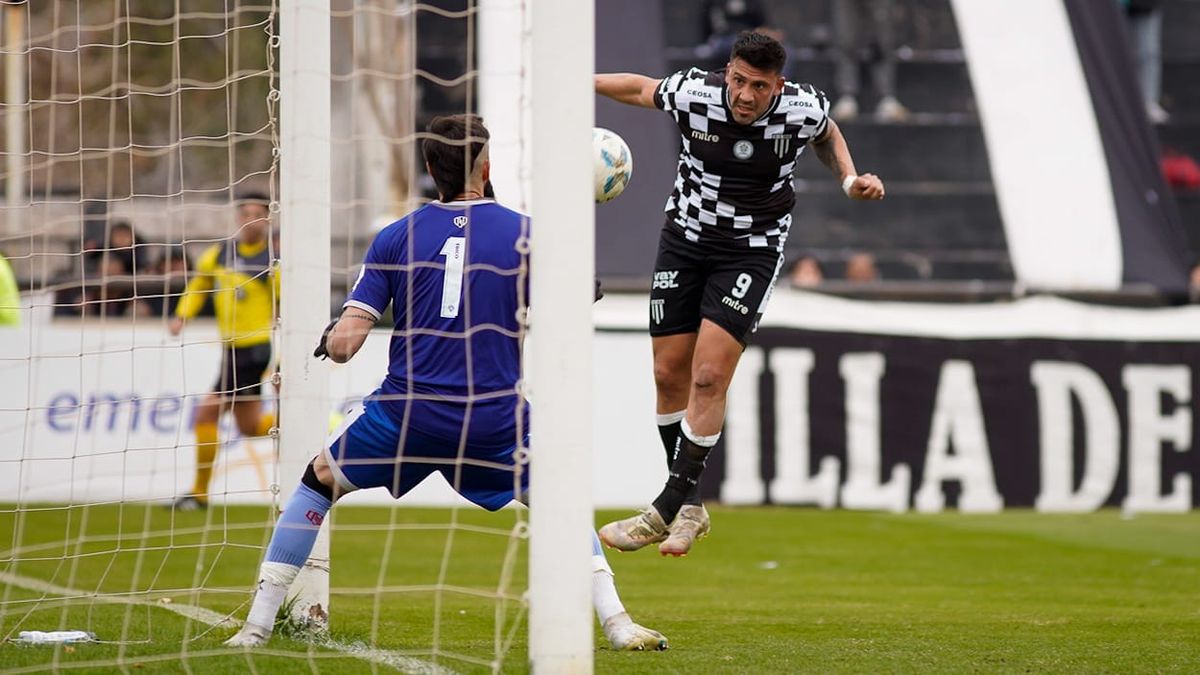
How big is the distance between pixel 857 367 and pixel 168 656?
8.76m

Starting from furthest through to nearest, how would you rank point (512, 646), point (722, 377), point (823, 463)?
point (823, 463) < point (722, 377) < point (512, 646)

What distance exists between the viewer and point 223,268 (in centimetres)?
1234

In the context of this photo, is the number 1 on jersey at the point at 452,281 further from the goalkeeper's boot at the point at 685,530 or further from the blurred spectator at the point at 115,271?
the blurred spectator at the point at 115,271

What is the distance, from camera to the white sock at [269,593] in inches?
230

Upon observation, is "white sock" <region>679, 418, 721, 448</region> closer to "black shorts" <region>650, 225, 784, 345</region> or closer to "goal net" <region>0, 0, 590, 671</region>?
"black shorts" <region>650, 225, 784, 345</region>

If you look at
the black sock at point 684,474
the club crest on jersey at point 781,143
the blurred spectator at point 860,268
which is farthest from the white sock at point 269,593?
the blurred spectator at point 860,268

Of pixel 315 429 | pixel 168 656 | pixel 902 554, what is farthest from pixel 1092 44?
pixel 168 656

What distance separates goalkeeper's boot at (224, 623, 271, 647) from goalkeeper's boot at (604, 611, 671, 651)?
130 cm

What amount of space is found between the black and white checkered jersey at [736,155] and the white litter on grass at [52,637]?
3023mm

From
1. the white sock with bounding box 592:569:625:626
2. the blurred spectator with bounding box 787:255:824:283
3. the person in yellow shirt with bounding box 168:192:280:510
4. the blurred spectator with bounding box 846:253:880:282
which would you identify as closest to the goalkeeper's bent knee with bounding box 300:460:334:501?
the white sock with bounding box 592:569:625:626

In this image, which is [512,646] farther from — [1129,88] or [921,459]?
[1129,88]

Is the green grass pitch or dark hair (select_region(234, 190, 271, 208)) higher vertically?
dark hair (select_region(234, 190, 271, 208))

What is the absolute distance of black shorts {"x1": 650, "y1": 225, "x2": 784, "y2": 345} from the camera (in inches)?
265

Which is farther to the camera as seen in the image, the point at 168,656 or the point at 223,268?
the point at 223,268
